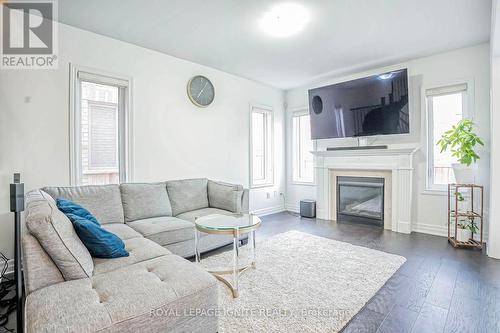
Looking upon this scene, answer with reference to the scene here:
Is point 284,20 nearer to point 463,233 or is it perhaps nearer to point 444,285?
point 444,285

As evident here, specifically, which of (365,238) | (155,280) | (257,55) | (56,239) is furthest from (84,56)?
(365,238)

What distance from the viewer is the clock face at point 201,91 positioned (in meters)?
3.95

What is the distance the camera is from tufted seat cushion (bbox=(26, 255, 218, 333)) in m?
1.09

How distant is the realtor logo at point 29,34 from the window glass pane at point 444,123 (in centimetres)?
486

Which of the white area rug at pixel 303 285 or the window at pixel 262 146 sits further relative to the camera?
the window at pixel 262 146

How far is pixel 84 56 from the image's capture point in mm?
2963

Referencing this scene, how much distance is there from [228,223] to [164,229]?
0.70 metres

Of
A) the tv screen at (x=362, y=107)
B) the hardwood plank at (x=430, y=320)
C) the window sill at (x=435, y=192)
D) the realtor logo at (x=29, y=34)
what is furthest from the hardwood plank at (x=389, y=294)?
the realtor logo at (x=29, y=34)

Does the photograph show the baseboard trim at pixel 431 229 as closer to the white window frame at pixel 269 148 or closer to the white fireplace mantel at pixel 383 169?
the white fireplace mantel at pixel 383 169

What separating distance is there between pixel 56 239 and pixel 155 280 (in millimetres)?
552

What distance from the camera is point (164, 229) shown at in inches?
103

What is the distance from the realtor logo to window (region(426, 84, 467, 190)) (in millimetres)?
4808

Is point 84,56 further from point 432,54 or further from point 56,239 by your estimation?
point 432,54

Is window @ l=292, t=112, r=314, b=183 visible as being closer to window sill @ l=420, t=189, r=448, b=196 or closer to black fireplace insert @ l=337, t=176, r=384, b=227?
black fireplace insert @ l=337, t=176, r=384, b=227
